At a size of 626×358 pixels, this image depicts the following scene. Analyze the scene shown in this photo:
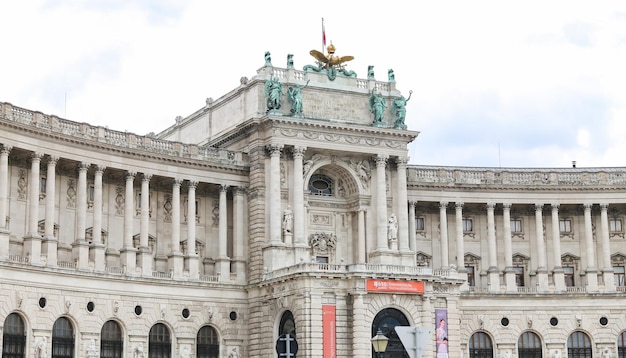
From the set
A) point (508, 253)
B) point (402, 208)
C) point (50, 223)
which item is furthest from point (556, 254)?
point (50, 223)

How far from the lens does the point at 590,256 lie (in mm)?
85125

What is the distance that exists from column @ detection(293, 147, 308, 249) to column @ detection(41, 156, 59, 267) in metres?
17.1

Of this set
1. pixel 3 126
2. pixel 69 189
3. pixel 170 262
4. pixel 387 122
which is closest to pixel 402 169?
pixel 387 122

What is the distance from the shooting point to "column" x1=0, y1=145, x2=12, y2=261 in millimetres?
63188

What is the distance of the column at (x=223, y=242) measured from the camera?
75.9 metres

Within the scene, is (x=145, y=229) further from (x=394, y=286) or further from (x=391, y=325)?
(x=391, y=325)

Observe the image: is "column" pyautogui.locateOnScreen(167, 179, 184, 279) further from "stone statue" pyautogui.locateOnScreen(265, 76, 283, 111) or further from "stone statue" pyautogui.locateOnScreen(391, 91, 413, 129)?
"stone statue" pyautogui.locateOnScreen(391, 91, 413, 129)

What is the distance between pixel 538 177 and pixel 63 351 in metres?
40.4

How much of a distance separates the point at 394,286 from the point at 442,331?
4848 mm

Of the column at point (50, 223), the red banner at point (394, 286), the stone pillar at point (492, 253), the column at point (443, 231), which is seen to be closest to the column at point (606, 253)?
the stone pillar at point (492, 253)

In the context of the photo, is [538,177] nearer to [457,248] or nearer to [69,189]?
[457,248]

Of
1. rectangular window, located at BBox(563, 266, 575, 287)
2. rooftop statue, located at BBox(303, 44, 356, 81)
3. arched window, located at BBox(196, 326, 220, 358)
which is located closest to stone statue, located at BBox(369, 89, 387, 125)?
rooftop statue, located at BBox(303, 44, 356, 81)

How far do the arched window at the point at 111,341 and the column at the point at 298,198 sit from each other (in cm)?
1376

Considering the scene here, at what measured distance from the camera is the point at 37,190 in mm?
65875
